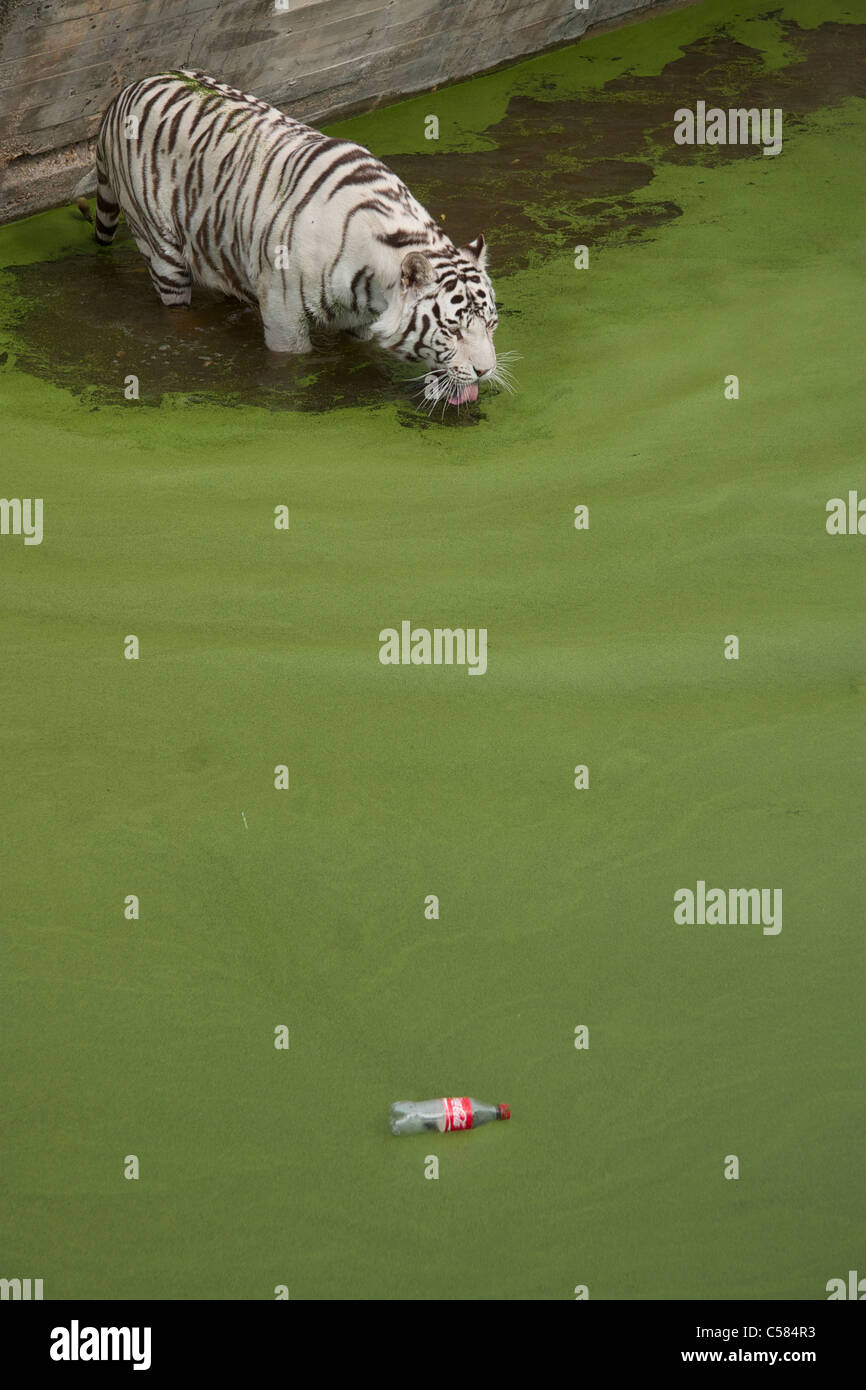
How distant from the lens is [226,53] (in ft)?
18.7

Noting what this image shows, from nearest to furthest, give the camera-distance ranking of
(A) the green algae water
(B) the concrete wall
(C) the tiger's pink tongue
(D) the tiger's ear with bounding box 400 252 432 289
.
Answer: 1. (A) the green algae water
2. (D) the tiger's ear with bounding box 400 252 432 289
3. (C) the tiger's pink tongue
4. (B) the concrete wall

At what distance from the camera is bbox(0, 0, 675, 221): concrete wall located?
5.16 meters

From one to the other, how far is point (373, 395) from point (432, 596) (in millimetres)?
1127

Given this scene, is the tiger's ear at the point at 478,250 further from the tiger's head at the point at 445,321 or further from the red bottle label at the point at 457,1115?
the red bottle label at the point at 457,1115

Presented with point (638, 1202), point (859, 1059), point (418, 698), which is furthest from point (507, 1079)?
point (418, 698)

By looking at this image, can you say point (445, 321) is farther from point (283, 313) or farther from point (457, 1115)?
point (457, 1115)

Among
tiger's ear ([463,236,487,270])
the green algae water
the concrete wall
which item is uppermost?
the concrete wall

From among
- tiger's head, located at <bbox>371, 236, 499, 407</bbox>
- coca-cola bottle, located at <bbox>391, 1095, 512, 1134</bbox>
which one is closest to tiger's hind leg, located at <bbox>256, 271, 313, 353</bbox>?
tiger's head, located at <bbox>371, 236, 499, 407</bbox>

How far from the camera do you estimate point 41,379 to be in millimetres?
4656

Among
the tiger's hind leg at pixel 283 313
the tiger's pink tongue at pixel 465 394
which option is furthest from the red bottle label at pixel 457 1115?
Answer: the tiger's hind leg at pixel 283 313

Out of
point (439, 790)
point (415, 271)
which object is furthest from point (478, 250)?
point (439, 790)

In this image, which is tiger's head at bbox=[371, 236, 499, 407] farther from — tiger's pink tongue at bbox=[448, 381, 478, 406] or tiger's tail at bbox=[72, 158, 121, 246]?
tiger's tail at bbox=[72, 158, 121, 246]

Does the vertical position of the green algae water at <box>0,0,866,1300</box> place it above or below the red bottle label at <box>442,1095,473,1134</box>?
above

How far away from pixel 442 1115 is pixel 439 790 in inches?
35.4
